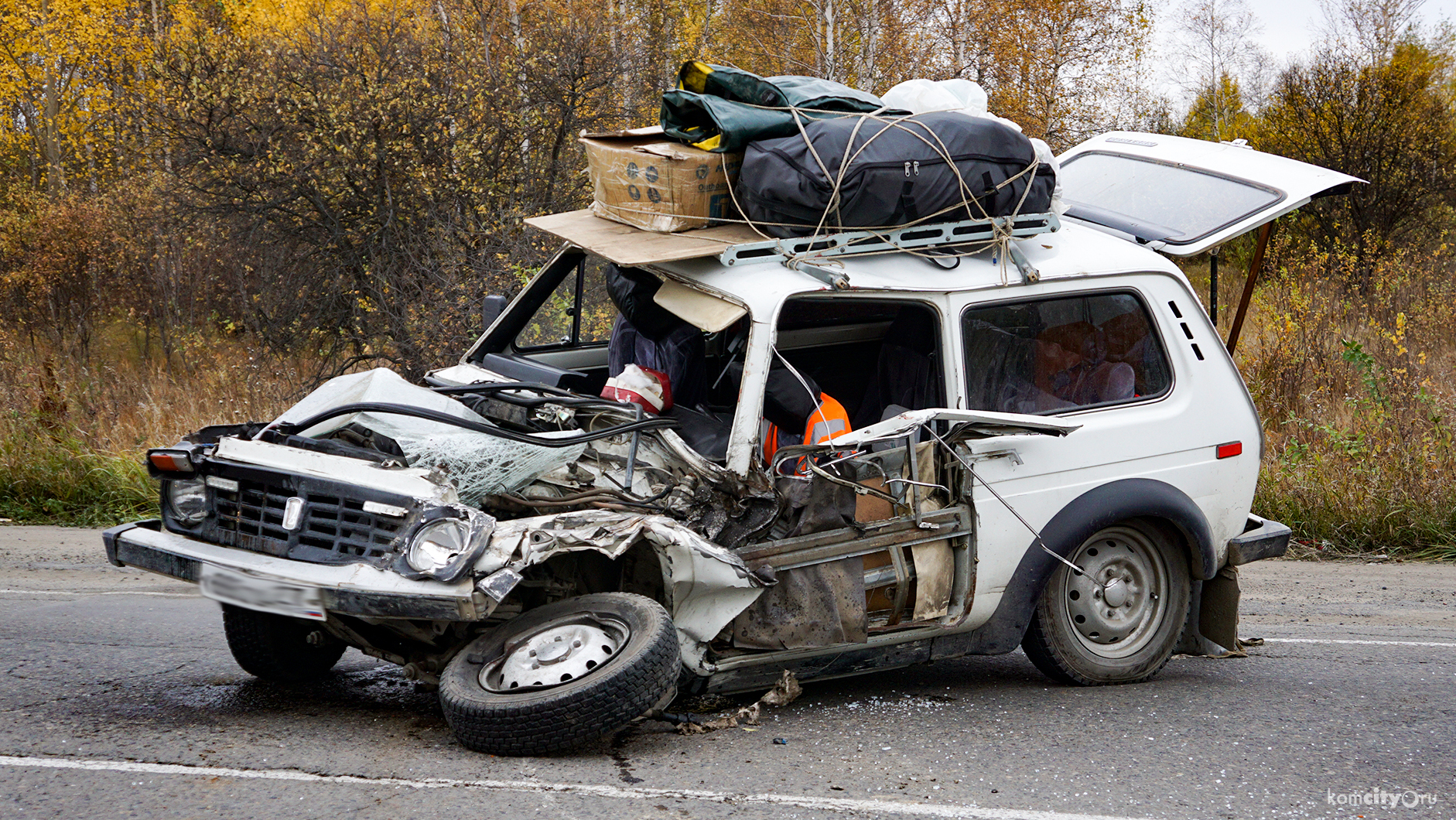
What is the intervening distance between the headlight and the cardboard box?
5.00 ft

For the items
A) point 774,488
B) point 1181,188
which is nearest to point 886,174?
point 774,488

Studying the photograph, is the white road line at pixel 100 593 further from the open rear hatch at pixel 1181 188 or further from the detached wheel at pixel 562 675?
the open rear hatch at pixel 1181 188

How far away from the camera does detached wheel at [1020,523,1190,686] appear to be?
15.0 feet

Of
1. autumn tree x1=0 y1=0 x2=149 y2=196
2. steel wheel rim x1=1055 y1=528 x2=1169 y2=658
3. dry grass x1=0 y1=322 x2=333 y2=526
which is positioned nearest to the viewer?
steel wheel rim x1=1055 y1=528 x2=1169 y2=658

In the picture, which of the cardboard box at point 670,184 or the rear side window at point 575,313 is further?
the rear side window at point 575,313

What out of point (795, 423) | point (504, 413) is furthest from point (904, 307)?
point (504, 413)

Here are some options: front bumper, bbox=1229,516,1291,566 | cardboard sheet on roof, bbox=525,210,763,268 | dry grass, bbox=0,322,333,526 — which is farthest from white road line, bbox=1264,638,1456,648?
dry grass, bbox=0,322,333,526

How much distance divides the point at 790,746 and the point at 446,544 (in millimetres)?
1340

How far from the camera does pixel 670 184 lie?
437 cm

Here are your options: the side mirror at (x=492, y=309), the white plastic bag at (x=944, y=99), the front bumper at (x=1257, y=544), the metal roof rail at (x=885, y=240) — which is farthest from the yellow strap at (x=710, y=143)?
the front bumper at (x=1257, y=544)

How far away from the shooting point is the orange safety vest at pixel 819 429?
13.4 feet

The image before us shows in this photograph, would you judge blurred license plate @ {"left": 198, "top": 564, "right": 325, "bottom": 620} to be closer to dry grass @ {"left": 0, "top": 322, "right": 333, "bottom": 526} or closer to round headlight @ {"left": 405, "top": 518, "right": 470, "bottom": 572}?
round headlight @ {"left": 405, "top": 518, "right": 470, "bottom": 572}

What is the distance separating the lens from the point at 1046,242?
4.69m

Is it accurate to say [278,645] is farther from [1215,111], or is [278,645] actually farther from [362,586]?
[1215,111]
